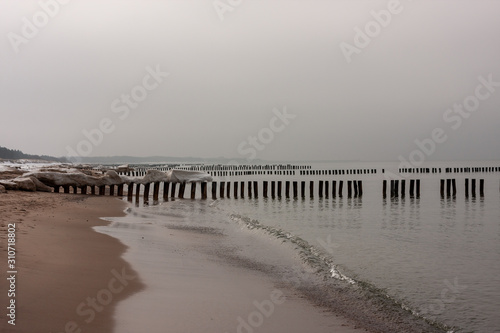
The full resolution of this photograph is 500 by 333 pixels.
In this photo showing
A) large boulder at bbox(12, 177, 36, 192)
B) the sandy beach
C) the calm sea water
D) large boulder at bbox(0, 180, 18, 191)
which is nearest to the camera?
the sandy beach

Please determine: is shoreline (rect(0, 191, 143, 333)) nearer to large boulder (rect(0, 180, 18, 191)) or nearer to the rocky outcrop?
large boulder (rect(0, 180, 18, 191))

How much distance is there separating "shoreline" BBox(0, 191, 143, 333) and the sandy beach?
0.01 m

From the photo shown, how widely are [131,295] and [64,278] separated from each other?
0.97m

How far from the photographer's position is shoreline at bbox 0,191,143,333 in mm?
4559

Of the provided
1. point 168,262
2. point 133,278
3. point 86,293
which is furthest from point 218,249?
point 86,293

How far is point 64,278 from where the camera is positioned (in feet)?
19.9

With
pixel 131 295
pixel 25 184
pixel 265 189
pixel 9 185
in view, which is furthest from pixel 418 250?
pixel 265 189

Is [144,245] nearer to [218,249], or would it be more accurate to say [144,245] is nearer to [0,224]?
[218,249]

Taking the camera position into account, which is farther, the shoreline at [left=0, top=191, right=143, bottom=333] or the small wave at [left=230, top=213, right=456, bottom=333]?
the small wave at [left=230, top=213, right=456, bottom=333]

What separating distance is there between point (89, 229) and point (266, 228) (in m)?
6.38

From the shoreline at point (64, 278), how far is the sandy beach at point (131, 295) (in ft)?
0.04

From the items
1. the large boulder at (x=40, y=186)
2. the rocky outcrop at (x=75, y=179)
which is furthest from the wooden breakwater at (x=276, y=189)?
the large boulder at (x=40, y=186)

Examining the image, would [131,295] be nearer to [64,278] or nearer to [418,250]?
[64,278]

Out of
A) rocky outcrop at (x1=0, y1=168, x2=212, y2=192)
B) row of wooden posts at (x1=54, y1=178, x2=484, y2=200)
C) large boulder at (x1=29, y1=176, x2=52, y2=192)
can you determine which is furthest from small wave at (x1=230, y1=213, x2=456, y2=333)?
row of wooden posts at (x1=54, y1=178, x2=484, y2=200)
